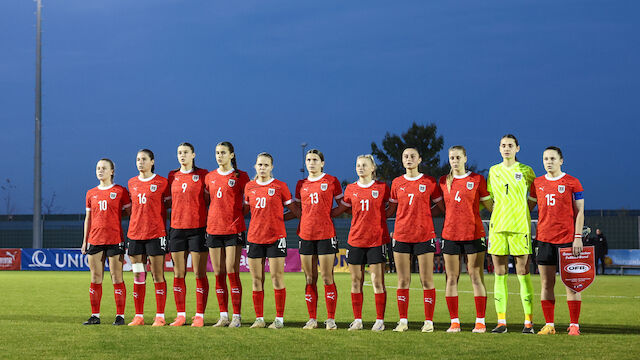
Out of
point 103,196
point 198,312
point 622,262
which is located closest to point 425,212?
point 198,312

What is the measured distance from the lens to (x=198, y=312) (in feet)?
33.8

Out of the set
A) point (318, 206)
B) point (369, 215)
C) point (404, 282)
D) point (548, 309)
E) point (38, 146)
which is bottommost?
point (548, 309)

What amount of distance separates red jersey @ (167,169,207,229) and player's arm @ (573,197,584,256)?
445 centimetres

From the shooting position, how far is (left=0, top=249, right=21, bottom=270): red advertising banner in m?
33.9

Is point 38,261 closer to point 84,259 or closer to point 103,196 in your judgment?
point 84,259

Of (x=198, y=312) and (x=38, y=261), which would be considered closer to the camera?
(x=198, y=312)

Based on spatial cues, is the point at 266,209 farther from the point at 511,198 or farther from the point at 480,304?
the point at 511,198

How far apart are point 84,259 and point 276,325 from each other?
2380 cm

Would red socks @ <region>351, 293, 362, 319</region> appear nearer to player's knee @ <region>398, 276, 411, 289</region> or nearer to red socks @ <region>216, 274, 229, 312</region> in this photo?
player's knee @ <region>398, 276, 411, 289</region>

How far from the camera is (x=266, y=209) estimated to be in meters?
10.1

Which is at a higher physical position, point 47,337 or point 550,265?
point 550,265

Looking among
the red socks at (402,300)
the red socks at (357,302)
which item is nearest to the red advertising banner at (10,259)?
the red socks at (357,302)

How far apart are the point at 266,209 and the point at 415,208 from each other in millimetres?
1836

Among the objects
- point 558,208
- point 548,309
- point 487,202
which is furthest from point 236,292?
point 558,208
